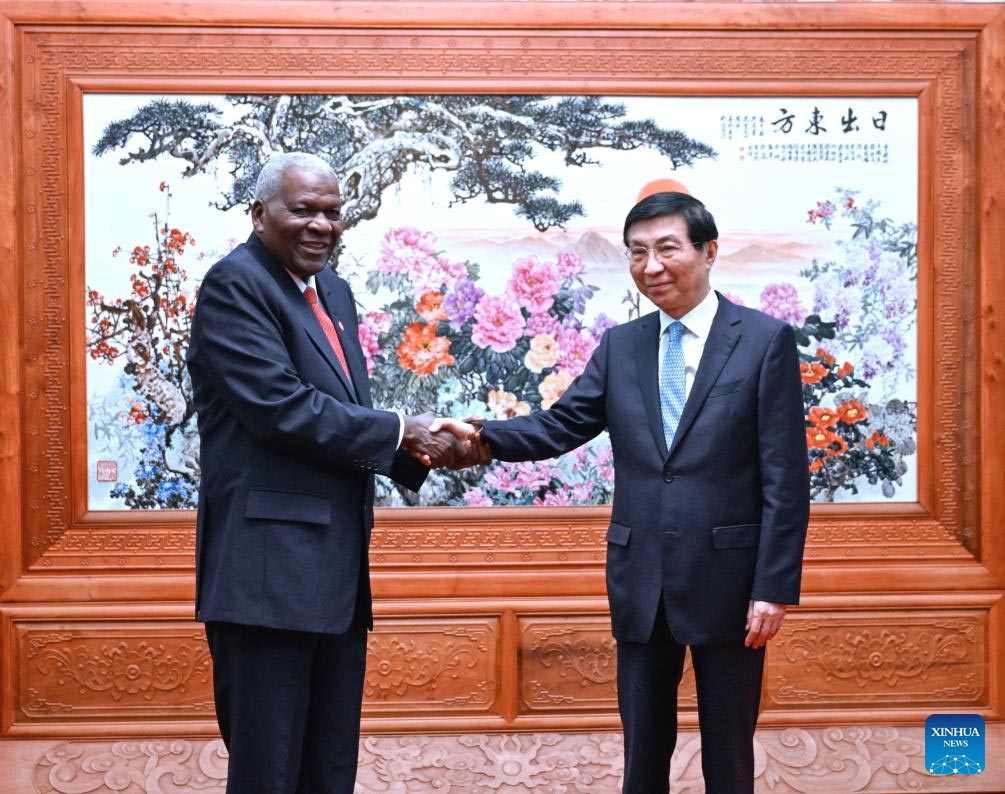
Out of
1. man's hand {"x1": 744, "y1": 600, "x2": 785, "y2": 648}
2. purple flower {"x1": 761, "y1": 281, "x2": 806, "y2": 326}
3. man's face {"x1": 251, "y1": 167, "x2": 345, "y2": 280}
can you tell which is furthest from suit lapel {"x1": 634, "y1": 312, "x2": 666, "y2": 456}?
purple flower {"x1": 761, "y1": 281, "x2": 806, "y2": 326}

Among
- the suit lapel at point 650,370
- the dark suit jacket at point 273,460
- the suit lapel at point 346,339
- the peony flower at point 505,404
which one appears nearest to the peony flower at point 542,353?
A: the peony flower at point 505,404

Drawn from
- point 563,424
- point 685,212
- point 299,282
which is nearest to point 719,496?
point 563,424

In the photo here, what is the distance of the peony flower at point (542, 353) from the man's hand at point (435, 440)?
0.84 m

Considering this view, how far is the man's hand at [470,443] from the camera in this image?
9.56ft

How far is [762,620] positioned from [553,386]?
1.46 metres

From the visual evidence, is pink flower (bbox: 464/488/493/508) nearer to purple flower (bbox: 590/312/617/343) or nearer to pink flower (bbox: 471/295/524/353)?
pink flower (bbox: 471/295/524/353)

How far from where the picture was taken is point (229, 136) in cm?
367

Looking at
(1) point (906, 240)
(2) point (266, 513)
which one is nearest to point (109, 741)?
(2) point (266, 513)

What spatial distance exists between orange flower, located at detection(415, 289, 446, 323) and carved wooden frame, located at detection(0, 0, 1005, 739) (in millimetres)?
660

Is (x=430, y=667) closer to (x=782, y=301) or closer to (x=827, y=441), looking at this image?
(x=827, y=441)

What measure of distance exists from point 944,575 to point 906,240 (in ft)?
3.74

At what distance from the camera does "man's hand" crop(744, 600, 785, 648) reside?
8.13 ft

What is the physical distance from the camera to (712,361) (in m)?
2.58

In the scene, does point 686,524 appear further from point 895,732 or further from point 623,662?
point 895,732
